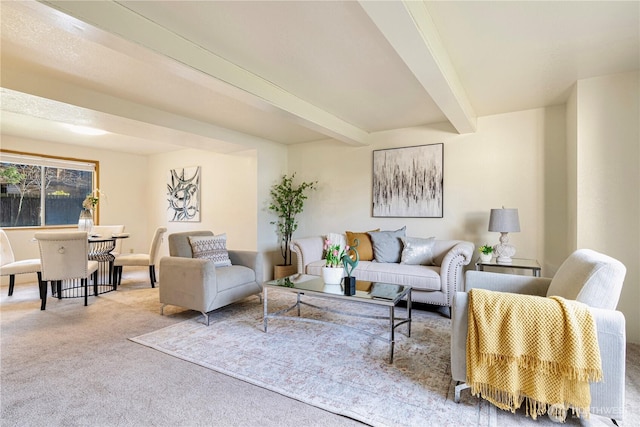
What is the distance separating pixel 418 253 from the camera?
12.5ft

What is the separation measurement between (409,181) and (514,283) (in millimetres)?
2377

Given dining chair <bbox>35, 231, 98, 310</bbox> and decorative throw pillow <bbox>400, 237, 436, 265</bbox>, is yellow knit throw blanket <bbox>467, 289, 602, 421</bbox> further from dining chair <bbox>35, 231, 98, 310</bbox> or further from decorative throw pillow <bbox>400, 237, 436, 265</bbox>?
dining chair <bbox>35, 231, 98, 310</bbox>

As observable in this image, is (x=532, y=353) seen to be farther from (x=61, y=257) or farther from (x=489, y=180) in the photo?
(x=61, y=257)

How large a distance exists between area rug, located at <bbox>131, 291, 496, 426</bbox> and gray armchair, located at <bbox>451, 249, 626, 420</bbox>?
0.27m

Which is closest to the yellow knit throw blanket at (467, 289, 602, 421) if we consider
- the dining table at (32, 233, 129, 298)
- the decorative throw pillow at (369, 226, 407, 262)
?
the decorative throw pillow at (369, 226, 407, 262)

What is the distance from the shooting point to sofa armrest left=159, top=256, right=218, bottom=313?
10.2ft

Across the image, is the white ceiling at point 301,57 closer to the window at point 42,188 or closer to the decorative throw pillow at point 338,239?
the decorative throw pillow at point 338,239

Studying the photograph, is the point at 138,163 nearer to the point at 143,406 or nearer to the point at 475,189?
the point at 143,406

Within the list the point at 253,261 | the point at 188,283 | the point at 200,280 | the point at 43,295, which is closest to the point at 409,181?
the point at 253,261

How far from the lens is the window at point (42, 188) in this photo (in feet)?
16.6

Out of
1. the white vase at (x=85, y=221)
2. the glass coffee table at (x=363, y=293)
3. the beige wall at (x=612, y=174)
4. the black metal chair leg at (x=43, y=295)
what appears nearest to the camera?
the glass coffee table at (x=363, y=293)

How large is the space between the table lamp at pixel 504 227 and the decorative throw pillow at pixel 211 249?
311 cm

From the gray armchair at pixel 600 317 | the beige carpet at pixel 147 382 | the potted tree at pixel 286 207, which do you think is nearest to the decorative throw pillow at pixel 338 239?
the potted tree at pixel 286 207

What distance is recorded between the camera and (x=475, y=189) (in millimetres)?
4051
